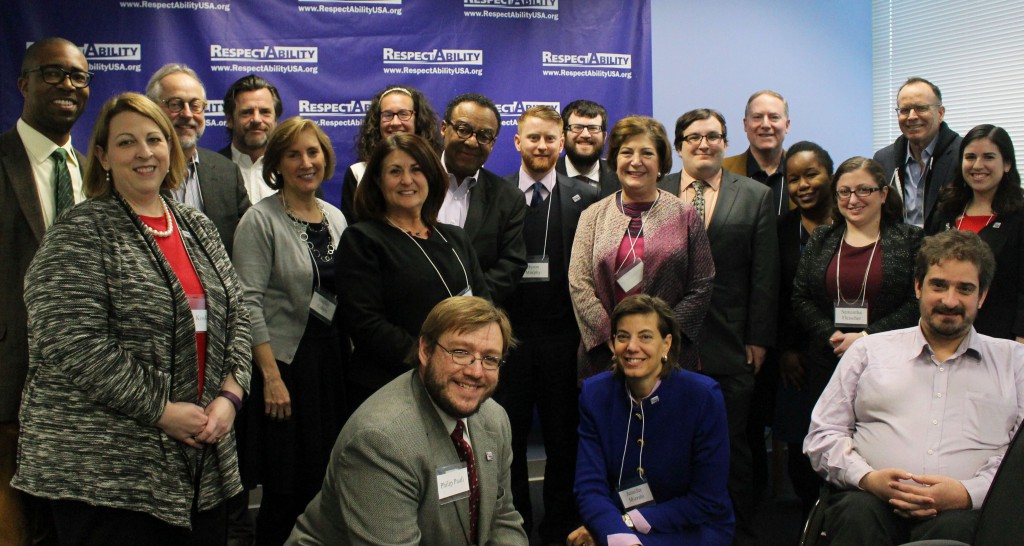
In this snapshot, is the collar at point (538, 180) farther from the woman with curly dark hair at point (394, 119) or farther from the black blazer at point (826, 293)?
the black blazer at point (826, 293)

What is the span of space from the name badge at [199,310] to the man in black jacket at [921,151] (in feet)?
10.5

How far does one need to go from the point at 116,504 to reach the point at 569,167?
2.53 metres

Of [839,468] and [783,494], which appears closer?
[839,468]

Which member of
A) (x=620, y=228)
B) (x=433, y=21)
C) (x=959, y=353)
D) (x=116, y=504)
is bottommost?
(x=116, y=504)

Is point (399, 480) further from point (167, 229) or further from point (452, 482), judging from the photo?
point (167, 229)

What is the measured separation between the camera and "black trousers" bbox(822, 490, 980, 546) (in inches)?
95.3

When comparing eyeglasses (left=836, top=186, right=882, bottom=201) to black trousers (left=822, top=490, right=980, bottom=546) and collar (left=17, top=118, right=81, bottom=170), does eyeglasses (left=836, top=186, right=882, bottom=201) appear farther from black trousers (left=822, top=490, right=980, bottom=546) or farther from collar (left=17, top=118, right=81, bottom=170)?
collar (left=17, top=118, right=81, bottom=170)

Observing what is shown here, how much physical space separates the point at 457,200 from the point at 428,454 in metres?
1.55

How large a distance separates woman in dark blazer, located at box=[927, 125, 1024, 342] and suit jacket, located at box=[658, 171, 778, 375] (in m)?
0.79

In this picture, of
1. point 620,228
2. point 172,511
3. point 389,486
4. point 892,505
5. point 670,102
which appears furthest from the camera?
point 670,102

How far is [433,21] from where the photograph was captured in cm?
462

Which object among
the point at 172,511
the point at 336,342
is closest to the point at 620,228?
the point at 336,342

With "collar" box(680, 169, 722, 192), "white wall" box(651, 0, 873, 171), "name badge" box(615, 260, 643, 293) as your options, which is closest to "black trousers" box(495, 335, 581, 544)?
"name badge" box(615, 260, 643, 293)

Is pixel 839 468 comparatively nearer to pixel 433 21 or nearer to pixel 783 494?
pixel 783 494
